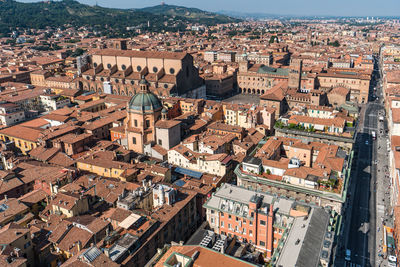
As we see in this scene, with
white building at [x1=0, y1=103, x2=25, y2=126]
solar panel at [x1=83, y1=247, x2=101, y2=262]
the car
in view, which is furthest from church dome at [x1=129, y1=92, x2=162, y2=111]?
the car

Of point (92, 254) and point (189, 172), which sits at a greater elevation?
point (92, 254)

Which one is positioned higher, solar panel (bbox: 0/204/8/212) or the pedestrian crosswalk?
solar panel (bbox: 0/204/8/212)


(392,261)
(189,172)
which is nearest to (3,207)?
(189,172)

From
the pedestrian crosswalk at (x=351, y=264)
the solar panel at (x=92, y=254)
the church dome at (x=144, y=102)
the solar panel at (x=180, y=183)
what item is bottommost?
the pedestrian crosswalk at (x=351, y=264)

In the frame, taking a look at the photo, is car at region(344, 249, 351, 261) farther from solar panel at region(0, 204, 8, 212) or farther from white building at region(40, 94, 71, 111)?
white building at region(40, 94, 71, 111)

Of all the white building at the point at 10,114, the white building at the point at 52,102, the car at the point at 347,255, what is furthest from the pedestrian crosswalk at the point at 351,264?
the white building at the point at 52,102

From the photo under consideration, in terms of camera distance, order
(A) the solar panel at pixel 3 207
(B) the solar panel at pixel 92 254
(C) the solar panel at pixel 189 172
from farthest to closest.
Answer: (C) the solar panel at pixel 189 172, (A) the solar panel at pixel 3 207, (B) the solar panel at pixel 92 254

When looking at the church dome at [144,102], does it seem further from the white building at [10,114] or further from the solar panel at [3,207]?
the white building at [10,114]

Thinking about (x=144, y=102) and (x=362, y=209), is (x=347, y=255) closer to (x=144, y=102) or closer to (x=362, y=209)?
(x=362, y=209)

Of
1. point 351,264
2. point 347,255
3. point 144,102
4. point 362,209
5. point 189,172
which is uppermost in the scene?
point 144,102

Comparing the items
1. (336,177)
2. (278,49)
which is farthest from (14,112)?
(278,49)

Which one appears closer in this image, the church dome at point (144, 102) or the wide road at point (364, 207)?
the wide road at point (364, 207)
